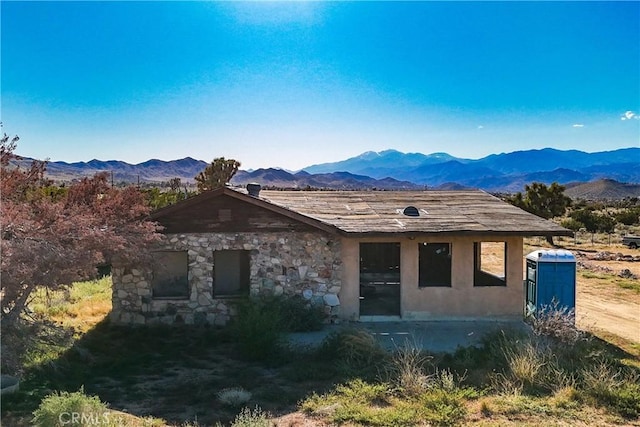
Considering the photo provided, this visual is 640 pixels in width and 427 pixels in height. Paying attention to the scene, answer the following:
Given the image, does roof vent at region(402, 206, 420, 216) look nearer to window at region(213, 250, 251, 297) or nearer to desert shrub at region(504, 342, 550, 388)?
desert shrub at region(504, 342, 550, 388)

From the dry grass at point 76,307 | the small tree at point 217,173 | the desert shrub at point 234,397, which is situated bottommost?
the desert shrub at point 234,397

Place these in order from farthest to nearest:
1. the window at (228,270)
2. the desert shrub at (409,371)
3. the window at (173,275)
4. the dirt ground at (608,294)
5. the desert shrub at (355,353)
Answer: the window at (228,270) < the window at (173,275) < the dirt ground at (608,294) < the desert shrub at (355,353) < the desert shrub at (409,371)

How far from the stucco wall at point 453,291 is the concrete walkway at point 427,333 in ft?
0.93

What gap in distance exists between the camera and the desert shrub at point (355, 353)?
31.6 ft

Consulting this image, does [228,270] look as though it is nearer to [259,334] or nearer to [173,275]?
[173,275]

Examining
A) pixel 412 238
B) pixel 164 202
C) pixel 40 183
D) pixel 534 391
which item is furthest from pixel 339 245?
pixel 164 202

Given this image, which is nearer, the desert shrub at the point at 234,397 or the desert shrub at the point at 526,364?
the desert shrub at the point at 234,397

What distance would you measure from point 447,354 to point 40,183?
28.7ft

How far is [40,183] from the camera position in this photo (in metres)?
10.0

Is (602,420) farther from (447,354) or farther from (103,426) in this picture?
(103,426)

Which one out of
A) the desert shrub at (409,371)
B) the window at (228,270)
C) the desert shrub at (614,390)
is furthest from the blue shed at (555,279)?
the window at (228,270)

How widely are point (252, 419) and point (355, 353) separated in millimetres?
3436

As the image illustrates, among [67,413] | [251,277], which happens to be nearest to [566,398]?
[67,413]

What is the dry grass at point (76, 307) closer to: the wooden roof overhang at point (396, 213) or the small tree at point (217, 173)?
the wooden roof overhang at point (396, 213)
